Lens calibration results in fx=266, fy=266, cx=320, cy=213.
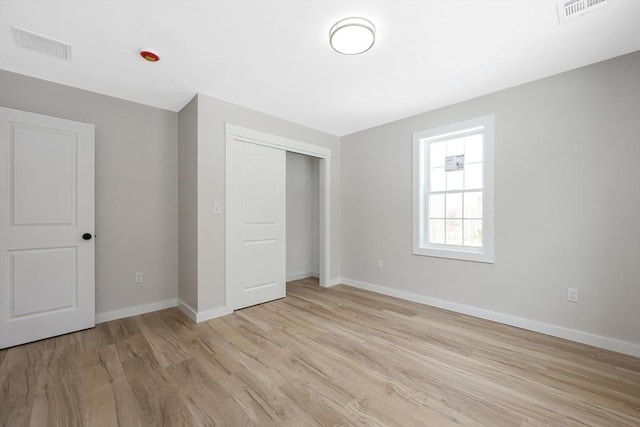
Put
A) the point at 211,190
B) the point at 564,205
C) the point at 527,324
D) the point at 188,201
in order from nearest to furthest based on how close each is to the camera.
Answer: the point at 564,205 → the point at 527,324 → the point at 211,190 → the point at 188,201

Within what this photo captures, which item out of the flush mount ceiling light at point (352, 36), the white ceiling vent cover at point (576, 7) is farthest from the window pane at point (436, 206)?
the flush mount ceiling light at point (352, 36)

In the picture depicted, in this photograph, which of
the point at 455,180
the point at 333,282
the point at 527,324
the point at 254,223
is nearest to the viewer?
the point at 527,324

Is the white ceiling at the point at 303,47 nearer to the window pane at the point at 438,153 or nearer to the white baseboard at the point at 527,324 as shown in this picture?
the window pane at the point at 438,153

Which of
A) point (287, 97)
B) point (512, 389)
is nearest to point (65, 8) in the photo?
point (287, 97)

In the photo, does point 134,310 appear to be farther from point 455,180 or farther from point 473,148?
point 473,148

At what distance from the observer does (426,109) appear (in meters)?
3.40

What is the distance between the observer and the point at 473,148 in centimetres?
318

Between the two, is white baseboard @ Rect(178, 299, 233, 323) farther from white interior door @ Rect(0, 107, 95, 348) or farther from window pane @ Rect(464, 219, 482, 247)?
window pane @ Rect(464, 219, 482, 247)

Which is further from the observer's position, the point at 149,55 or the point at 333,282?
the point at 333,282

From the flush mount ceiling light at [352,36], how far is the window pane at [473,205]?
6.91 ft

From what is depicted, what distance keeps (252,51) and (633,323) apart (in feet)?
12.6

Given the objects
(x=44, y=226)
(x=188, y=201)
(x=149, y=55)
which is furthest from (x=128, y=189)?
(x=149, y=55)

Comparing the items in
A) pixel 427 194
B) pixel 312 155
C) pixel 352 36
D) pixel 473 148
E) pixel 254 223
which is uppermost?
pixel 352 36

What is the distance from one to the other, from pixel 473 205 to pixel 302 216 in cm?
281
